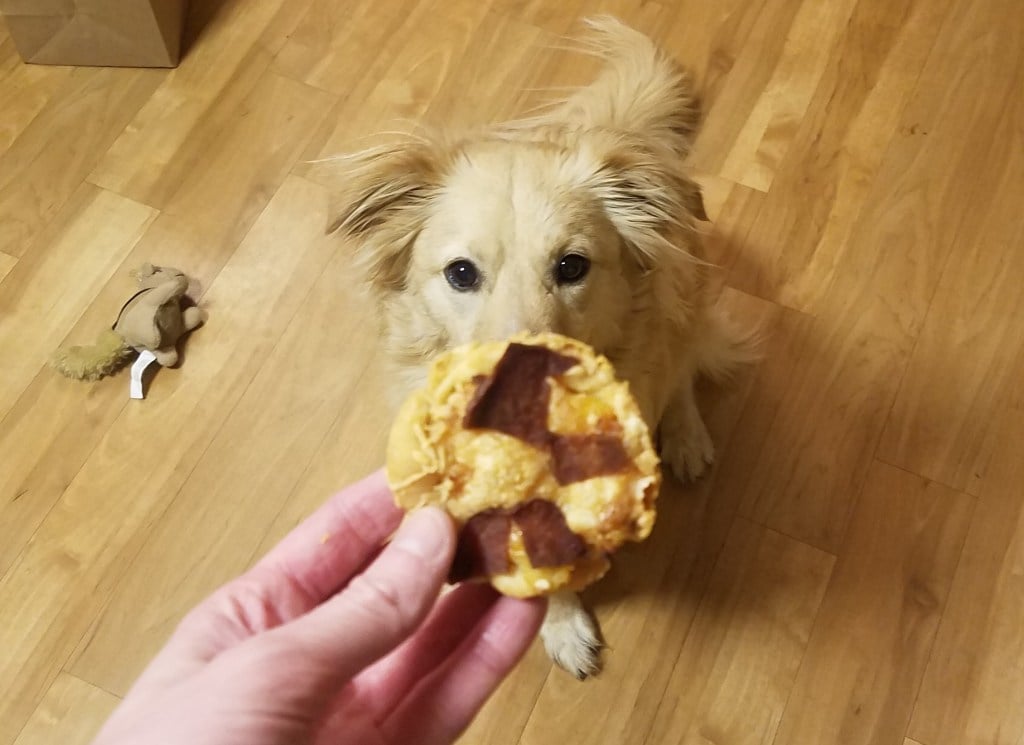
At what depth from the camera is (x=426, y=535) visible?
2.98ft

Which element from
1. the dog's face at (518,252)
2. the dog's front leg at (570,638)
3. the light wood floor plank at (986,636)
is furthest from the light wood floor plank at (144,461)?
the light wood floor plank at (986,636)

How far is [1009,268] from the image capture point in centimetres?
206

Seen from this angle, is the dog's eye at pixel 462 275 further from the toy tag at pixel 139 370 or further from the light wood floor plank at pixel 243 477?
the toy tag at pixel 139 370

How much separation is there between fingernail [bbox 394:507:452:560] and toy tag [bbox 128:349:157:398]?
1240 mm

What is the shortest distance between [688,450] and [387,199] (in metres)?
0.79

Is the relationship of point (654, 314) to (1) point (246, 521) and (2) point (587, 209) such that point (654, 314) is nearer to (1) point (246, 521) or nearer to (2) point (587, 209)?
(2) point (587, 209)

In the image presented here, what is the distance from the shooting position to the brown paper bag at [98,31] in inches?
87.0

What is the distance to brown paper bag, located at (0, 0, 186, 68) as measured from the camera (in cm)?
221

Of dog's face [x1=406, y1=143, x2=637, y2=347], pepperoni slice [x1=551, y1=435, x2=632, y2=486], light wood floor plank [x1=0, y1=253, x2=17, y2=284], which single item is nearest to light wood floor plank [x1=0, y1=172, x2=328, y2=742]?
light wood floor plank [x1=0, y1=253, x2=17, y2=284]

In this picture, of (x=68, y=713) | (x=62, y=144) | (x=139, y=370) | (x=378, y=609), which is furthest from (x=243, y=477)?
(x=378, y=609)

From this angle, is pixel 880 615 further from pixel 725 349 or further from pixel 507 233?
pixel 507 233

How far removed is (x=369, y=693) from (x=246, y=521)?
2.86 ft

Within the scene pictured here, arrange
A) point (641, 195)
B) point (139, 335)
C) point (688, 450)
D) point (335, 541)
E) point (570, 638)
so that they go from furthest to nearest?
point (139, 335)
point (688, 450)
point (570, 638)
point (641, 195)
point (335, 541)

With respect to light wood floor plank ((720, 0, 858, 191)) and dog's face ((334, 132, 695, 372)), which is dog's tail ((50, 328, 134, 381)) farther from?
light wood floor plank ((720, 0, 858, 191))
